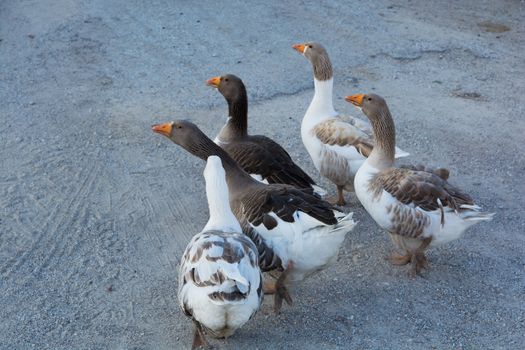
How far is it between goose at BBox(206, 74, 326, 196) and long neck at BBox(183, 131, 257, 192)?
0.47 m

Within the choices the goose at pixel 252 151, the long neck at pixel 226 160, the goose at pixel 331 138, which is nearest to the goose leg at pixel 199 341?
the long neck at pixel 226 160

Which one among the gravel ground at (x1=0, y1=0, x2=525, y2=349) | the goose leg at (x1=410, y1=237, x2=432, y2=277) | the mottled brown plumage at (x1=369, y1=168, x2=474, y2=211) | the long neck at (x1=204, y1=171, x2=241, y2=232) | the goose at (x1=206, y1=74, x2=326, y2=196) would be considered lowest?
the gravel ground at (x1=0, y1=0, x2=525, y2=349)

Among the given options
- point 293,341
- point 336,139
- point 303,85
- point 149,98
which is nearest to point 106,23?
point 149,98

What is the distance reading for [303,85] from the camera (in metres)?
8.50

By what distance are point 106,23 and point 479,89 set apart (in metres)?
5.37

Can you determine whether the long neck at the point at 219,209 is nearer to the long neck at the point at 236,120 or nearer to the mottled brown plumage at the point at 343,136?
the long neck at the point at 236,120

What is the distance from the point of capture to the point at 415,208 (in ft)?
16.9

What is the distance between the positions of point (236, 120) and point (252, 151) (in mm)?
490

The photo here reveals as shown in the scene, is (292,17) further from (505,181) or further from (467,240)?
(467,240)

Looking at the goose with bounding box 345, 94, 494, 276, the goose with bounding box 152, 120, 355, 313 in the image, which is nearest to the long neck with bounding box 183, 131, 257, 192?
the goose with bounding box 152, 120, 355, 313

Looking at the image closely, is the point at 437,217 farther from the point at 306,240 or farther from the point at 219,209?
the point at 219,209

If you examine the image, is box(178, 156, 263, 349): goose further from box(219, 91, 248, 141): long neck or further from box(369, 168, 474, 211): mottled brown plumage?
box(219, 91, 248, 141): long neck

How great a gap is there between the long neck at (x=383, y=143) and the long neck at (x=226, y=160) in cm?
101

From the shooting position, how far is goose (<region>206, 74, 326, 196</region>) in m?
5.85
